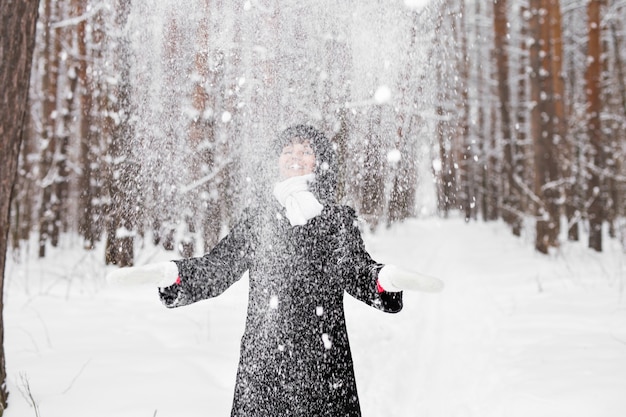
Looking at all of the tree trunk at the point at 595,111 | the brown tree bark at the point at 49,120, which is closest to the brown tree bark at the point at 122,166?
the brown tree bark at the point at 49,120

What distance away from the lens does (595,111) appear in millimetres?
10492

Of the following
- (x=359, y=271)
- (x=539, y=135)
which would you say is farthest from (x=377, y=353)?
(x=539, y=135)

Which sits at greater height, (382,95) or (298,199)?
(382,95)

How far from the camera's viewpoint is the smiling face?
208cm

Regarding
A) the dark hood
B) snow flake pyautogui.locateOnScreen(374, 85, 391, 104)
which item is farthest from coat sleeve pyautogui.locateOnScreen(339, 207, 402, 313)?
snow flake pyautogui.locateOnScreen(374, 85, 391, 104)

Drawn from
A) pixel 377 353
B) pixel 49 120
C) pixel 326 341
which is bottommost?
pixel 377 353

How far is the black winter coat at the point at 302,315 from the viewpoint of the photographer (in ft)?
6.59

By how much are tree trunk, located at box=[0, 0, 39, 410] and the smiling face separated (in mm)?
1294

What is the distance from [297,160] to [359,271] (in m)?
0.53

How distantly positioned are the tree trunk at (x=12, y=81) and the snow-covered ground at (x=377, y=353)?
1030 mm

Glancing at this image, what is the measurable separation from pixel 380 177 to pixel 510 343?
224 centimetres

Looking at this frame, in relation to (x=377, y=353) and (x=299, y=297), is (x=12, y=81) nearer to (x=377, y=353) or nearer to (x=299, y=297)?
(x=299, y=297)

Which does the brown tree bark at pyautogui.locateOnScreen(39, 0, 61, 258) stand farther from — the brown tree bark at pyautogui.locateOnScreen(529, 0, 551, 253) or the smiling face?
the brown tree bark at pyautogui.locateOnScreen(529, 0, 551, 253)

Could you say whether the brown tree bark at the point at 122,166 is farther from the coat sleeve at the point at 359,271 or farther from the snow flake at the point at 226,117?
the coat sleeve at the point at 359,271
